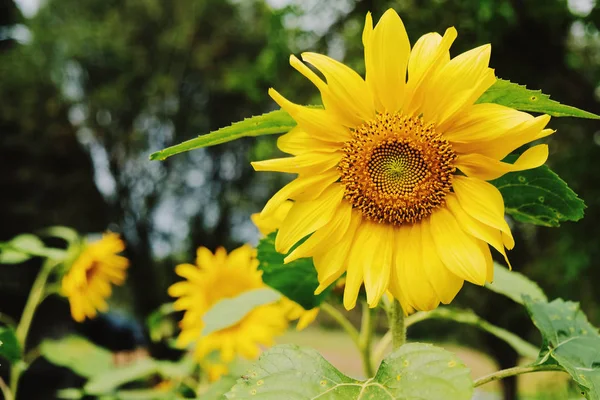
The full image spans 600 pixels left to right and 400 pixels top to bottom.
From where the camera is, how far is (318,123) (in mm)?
605

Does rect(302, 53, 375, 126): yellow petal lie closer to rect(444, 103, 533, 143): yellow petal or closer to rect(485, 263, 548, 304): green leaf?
rect(444, 103, 533, 143): yellow petal

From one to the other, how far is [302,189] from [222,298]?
1053 millimetres

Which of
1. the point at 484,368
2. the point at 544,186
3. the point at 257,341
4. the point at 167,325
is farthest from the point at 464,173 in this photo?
the point at 484,368

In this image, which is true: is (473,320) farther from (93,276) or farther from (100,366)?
(93,276)

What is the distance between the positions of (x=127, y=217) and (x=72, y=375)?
6614 millimetres

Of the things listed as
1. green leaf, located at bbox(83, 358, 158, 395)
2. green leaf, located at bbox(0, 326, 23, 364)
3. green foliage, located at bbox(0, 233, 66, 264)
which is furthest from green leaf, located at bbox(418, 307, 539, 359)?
green foliage, located at bbox(0, 233, 66, 264)

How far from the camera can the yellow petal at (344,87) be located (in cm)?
59

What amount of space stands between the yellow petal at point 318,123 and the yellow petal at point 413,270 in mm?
114

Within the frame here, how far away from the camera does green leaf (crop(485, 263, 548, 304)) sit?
2.74 feet

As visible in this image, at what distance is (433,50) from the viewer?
22.8 inches

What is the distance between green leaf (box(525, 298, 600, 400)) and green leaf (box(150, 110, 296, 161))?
35cm

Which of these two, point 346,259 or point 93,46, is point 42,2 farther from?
point 346,259

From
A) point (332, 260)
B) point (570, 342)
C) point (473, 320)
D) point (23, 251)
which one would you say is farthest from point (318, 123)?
point (23, 251)

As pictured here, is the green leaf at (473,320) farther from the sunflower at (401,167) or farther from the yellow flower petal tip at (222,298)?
the yellow flower petal tip at (222,298)
